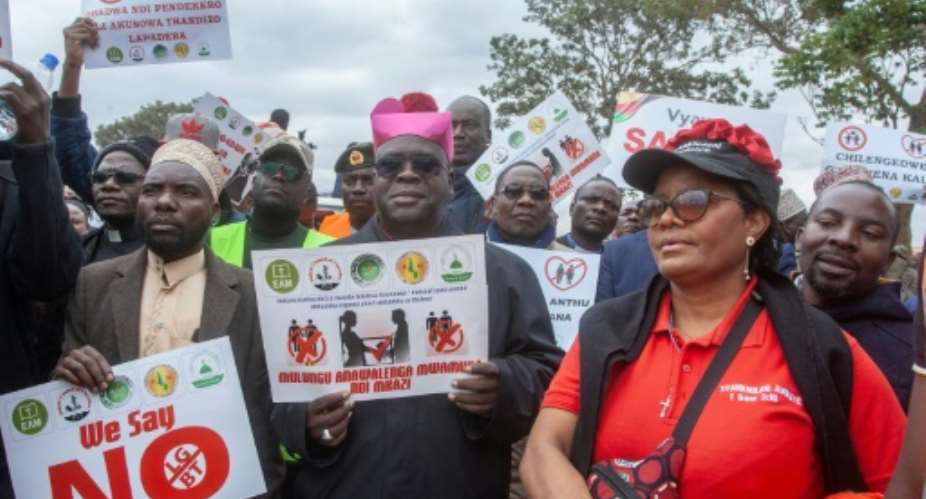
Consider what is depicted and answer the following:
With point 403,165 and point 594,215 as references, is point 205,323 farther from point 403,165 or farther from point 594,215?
point 594,215

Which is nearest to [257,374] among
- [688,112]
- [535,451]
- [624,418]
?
[535,451]

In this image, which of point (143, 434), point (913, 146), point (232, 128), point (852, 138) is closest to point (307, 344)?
point (143, 434)

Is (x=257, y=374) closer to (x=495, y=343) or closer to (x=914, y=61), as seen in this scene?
(x=495, y=343)

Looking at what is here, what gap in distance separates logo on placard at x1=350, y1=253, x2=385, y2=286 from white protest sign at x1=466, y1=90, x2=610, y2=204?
11.5 ft

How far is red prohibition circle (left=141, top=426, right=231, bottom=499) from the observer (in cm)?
304

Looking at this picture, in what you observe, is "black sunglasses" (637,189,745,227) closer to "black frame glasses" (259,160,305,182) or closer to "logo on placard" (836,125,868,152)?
"black frame glasses" (259,160,305,182)

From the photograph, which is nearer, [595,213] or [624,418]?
[624,418]

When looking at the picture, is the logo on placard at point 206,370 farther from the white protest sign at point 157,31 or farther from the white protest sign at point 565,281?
the white protest sign at point 157,31

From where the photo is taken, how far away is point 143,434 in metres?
3.04

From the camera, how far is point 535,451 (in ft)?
8.57

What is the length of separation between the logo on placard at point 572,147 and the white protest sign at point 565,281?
5.24ft

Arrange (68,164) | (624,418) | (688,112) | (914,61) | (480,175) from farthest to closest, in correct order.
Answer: (914,61) < (688,112) < (480,175) < (68,164) < (624,418)

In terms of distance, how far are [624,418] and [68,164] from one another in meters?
3.16

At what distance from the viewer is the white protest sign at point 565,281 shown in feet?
16.8
